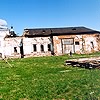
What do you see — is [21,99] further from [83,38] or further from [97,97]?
[83,38]

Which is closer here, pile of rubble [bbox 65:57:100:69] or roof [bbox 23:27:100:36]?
pile of rubble [bbox 65:57:100:69]

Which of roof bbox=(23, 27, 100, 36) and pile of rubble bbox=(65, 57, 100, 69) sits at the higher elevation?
roof bbox=(23, 27, 100, 36)

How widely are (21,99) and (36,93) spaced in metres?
0.88

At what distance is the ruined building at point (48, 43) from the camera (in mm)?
42469

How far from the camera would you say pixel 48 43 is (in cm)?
4316

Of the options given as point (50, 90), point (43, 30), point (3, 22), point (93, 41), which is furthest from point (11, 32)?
point (50, 90)

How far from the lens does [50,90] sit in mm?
11250

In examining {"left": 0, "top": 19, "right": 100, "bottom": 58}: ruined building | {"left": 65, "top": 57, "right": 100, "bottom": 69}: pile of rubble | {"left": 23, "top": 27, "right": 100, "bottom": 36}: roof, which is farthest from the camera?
{"left": 23, "top": 27, "right": 100, "bottom": 36}: roof

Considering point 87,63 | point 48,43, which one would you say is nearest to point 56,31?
point 48,43

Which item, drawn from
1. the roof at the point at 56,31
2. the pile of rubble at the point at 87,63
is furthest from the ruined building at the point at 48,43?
the pile of rubble at the point at 87,63

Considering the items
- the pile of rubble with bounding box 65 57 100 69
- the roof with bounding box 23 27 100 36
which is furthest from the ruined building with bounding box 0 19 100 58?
the pile of rubble with bounding box 65 57 100 69

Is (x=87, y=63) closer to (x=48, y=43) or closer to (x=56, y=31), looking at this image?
(x=48, y=43)

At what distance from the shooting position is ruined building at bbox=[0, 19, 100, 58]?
1672 inches

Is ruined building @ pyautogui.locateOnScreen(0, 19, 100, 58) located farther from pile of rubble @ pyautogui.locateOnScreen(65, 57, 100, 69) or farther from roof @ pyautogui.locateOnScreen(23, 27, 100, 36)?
pile of rubble @ pyautogui.locateOnScreen(65, 57, 100, 69)
